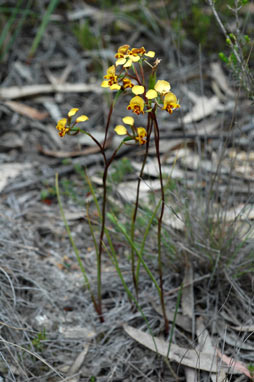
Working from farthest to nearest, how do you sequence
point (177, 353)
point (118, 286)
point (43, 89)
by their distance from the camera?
point (43, 89) → point (118, 286) → point (177, 353)

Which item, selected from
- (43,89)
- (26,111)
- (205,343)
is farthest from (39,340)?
(43,89)

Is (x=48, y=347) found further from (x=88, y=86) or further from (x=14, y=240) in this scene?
(x=88, y=86)

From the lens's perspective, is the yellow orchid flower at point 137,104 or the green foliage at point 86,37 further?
the green foliage at point 86,37

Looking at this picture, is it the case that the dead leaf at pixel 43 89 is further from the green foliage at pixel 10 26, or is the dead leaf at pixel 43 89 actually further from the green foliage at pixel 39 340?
the green foliage at pixel 39 340

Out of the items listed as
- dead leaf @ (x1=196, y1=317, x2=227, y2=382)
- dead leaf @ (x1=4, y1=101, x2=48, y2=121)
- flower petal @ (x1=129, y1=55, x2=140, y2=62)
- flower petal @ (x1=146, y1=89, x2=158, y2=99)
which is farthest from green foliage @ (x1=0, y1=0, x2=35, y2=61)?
dead leaf @ (x1=196, y1=317, x2=227, y2=382)

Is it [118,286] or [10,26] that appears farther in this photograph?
[10,26]

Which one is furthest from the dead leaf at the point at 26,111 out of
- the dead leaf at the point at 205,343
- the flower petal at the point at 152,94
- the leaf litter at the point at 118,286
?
the flower petal at the point at 152,94

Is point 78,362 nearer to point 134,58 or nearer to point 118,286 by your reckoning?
point 118,286

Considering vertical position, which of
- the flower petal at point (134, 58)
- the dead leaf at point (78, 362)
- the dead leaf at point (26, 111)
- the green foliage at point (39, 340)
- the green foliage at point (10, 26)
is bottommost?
the dead leaf at point (78, 362)

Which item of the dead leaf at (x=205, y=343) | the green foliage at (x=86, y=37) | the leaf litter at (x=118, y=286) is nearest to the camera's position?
the dead leaf at (x=205, y=343)

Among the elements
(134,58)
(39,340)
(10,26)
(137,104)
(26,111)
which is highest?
(10,26)

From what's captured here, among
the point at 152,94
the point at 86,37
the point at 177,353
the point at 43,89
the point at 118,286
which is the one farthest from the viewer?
the point at 86,37
